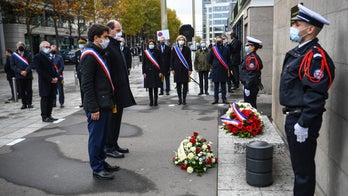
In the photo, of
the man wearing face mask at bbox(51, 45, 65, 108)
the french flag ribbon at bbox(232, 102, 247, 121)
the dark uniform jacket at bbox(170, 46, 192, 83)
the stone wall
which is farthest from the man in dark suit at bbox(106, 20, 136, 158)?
the man wearing face mask at bbox(51, 45, 65, 108)

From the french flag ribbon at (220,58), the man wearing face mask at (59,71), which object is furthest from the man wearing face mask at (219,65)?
the man wearing face mask at (59,71)

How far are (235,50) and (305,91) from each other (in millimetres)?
10399

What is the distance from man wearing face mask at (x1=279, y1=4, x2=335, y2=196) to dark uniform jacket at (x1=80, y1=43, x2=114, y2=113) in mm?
2487

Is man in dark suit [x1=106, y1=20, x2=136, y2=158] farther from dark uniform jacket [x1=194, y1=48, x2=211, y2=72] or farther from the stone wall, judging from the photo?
dark uniform jacket [x1=194, y1=48, x2=211, y2=72]

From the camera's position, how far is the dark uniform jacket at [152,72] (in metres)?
10.9

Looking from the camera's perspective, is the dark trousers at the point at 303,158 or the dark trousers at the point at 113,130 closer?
the dark trousers at the point at 303,158

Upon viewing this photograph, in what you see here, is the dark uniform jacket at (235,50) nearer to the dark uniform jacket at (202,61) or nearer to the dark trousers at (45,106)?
the dark uniform jacket at (202,61)

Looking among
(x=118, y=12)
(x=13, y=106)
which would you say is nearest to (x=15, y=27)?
(x=118, y=12)

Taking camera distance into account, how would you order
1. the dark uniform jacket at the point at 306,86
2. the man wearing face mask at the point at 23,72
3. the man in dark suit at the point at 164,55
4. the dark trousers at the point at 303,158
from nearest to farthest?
the dark uniform jacket at the point at 306,86
the dark trousers at the point at 303,158
the man wearing face mask at the point at 23,72
the man in dark suit at the point at 164,55

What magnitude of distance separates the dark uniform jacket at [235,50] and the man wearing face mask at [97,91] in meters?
9.07

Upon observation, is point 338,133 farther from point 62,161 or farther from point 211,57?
point 211,57

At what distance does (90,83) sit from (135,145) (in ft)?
7.75

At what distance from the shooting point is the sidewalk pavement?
15.8ft

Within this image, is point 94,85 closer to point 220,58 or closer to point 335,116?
point 335,116
